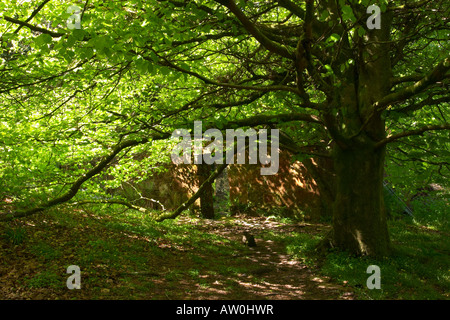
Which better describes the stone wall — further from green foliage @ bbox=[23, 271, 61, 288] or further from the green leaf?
the green leaf

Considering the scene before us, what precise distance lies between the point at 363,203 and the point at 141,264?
4892 mm

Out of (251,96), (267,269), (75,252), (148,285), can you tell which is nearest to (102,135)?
(75,252)

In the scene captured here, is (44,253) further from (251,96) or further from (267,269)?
(251,96)

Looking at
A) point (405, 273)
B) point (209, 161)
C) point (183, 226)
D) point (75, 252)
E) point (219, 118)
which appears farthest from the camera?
point (209, 161)

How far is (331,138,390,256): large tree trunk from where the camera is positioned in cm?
793

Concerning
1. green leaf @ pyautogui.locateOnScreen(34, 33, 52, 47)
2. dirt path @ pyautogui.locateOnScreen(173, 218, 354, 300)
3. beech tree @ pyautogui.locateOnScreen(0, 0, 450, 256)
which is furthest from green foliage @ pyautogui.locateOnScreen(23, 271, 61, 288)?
green leaf @ pyautogui.locateOnScreen(34, 33, 52, 47)

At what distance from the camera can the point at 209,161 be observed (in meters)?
15.9

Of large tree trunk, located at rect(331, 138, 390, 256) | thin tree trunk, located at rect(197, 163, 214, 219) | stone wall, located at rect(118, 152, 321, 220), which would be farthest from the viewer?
thin tree trunk, located at rect(197, 163, 214, 219)

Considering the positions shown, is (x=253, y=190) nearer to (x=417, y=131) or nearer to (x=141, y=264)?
(x=141, y=264)

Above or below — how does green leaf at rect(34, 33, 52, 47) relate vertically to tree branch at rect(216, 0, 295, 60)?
below

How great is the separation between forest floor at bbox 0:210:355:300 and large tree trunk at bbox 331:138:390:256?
1.19m

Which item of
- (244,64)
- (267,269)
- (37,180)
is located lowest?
(267,269)

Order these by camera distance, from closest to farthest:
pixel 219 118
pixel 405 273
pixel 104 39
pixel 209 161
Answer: pixel 104 39 → pixel 219 118 → pixel 405 273 → pixel 209 161

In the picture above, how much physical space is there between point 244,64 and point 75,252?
551 cm
